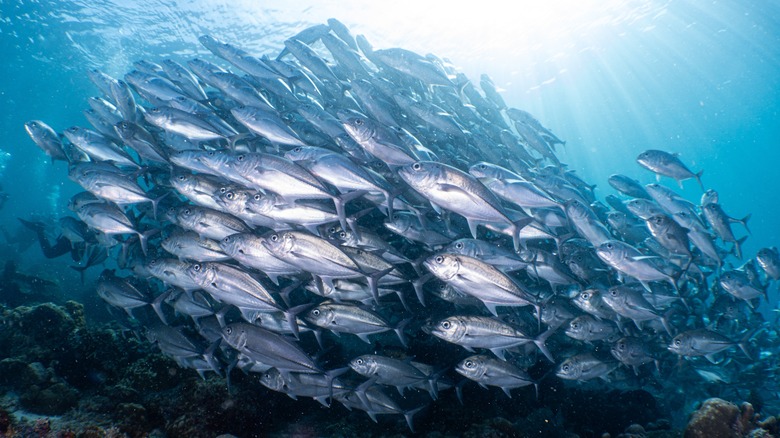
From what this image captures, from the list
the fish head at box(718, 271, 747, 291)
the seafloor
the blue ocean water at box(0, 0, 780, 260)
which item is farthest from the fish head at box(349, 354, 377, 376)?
the blue ocean water at box(0, 0, 780, 260)

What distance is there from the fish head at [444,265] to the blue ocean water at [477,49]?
22.2 meters

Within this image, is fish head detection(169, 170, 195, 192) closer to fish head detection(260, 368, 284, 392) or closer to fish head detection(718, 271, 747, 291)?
fish head detection(260, 368, 284, 392)

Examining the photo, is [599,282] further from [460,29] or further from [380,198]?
[460,29]

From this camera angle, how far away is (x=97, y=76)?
7.25 metres

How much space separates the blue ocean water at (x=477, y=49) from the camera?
842 inches

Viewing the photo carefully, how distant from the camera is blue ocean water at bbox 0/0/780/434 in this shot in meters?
21.4

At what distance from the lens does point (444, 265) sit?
13.7ft

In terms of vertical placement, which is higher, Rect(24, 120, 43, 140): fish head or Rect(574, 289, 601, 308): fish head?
Rect(24, 120, 43, 140): fish head

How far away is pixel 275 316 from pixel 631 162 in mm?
163365

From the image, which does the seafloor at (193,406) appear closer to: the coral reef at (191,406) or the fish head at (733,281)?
the coral reef at (191,406)

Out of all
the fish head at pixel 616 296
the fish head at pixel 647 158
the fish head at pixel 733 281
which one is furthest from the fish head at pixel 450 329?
the fish head at pixel 733 281

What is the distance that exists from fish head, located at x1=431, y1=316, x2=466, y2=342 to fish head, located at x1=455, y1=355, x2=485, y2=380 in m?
0.49

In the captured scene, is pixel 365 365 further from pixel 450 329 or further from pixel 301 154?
pixel 301 154

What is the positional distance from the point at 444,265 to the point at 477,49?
105 ft
